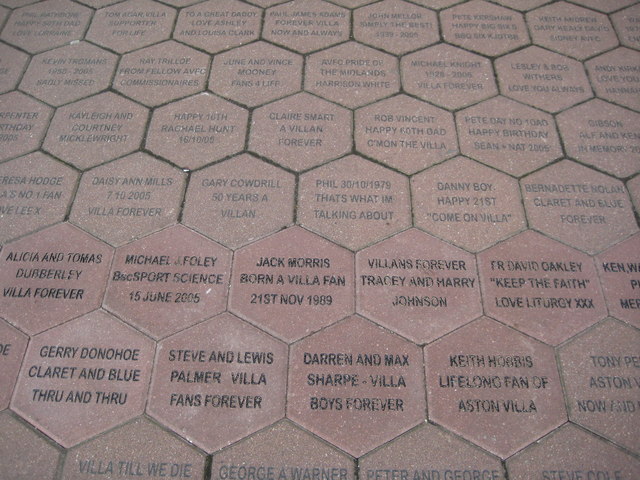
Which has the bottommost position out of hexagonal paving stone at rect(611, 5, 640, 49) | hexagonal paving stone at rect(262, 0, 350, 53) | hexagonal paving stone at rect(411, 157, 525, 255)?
hexagonal paving stone at rect(411, 157, 525, 255)

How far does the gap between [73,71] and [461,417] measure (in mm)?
1447

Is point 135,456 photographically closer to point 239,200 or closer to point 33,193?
point 239,200

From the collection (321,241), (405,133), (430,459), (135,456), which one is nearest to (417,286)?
(321,241)

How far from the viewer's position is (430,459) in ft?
3.34

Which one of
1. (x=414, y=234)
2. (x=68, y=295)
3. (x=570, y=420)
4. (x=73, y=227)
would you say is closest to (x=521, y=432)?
(x=570, y=420)

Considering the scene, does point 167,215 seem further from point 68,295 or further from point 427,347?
point 427,347

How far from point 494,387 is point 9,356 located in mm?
1008

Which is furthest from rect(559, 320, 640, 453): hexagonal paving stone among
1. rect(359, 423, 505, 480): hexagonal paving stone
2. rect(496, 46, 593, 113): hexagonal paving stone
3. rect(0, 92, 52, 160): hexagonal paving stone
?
rect(0, 92, 52, 160): hexagonal paving stone

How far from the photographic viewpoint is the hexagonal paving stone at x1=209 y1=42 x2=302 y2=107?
5.08 ft

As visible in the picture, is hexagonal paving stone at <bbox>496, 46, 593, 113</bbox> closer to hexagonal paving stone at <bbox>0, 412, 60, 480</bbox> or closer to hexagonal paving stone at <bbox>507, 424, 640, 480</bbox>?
hexagonal paving stone at <bbox>507, 424, 640, 480</bbox>

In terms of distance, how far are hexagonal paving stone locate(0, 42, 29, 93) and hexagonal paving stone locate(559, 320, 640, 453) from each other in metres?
1.66

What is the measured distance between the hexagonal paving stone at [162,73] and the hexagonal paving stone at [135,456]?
92 centimetres

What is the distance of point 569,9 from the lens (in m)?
1.77

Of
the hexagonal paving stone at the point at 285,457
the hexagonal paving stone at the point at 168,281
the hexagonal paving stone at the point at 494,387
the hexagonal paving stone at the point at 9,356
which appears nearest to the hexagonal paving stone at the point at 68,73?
the hexagonal paving stone at the point at 168,281
